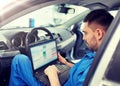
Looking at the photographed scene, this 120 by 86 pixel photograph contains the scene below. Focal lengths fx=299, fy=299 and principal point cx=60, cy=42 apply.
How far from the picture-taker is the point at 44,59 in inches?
130

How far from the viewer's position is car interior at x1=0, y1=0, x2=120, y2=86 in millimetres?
1700

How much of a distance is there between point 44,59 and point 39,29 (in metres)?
0.44

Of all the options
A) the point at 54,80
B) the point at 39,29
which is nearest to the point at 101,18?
the point at 54,80

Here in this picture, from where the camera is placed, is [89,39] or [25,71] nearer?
[89,39]

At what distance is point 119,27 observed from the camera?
59.5 inches

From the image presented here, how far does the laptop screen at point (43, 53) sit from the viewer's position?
3.07 metres

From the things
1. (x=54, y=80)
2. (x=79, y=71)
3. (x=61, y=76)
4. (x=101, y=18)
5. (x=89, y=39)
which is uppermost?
(x=101, y=18)

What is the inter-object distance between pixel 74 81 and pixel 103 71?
864mm

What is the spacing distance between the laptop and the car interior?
99 millimetres

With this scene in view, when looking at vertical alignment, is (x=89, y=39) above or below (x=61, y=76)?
above

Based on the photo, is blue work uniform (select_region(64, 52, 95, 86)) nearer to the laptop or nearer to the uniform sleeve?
the laptop

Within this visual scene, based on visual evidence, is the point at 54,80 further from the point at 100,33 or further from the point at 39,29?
the point at 39,29

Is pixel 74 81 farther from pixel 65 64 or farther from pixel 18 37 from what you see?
pixel 18 37

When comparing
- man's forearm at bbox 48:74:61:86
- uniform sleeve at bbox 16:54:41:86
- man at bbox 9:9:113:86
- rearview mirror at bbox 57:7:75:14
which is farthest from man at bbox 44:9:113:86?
rearview mirror at bbox 57:7:75:14
